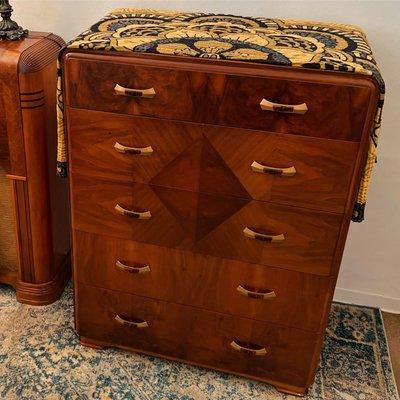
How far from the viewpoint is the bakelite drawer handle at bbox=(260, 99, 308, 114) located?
4.11ft

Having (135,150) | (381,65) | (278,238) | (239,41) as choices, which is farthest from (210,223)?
(381,65)

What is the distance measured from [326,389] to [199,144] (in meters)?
0.97

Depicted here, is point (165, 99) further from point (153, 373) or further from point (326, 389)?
point (326, 389)

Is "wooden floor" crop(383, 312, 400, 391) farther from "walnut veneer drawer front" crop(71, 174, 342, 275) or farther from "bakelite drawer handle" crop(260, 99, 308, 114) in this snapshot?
"bakelite drawer handle" crop(260, 99, 308, 114)

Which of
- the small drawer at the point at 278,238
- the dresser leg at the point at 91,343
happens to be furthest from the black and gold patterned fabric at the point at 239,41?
the dresser leg at the point at 91,343

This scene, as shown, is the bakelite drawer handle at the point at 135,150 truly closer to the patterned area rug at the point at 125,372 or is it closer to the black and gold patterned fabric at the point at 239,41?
the black and gold patterned fabric at the point at 239,41

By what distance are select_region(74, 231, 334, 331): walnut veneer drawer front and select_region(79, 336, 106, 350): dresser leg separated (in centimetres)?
28

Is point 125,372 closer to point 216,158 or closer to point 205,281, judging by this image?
point 205,281

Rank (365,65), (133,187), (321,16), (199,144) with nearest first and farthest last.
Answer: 1. (365,65)
2. (199,144)
3. (133,187)
4. (321,16)

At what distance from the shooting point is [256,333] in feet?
5.27

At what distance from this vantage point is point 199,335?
1662 mm

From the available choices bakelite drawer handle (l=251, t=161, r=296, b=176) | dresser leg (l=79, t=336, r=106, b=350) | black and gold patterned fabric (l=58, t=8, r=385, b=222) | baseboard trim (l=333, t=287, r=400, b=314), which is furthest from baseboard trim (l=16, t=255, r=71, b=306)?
baseboard trim (l=333, t=287, r=400, b=314)

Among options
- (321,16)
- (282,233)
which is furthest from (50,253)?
(321,16)

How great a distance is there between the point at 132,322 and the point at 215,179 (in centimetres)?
62
